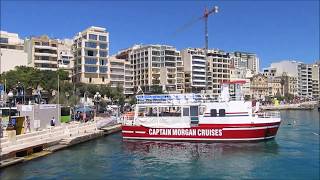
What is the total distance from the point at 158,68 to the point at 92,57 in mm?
43400

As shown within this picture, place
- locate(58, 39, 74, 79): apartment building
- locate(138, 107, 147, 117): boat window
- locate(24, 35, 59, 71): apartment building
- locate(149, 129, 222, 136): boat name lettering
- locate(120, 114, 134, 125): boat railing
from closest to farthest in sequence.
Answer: locate(149, 129, 222, 136): boat name lettering
locate(120, 114, 134, 125): boat railing
locate(138, 107, 147, 117): boat window
locate(24, 35, 59, 71): apartment building
locate(58, 39, 74, 79): apartment building

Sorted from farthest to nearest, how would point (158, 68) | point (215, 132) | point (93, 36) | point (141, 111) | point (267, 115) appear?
point (158, 68) → point (93, 36) → point (141, 111) → point (267, 115) → point (215, 132)

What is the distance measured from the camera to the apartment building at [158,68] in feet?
509

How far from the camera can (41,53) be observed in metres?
114

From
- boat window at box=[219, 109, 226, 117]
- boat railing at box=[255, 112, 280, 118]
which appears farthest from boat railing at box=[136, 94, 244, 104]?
boat railing at box=[255, 112, 280, 118]

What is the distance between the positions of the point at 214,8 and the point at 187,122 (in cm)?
4911

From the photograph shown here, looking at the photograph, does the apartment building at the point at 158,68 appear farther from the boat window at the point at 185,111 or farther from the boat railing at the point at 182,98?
the boat window at the point at 185,111

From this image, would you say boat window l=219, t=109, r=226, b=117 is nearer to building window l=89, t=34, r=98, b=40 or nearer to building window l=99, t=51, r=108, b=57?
building window l=99, t=51, r=108, b=57

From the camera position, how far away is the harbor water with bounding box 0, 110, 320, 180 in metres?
27.7

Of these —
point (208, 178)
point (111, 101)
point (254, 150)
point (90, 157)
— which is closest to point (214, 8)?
point (111, 101)

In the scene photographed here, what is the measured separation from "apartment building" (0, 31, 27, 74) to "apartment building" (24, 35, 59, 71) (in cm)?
258

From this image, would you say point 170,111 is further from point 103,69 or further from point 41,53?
point 41,53

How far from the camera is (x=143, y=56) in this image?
158 m

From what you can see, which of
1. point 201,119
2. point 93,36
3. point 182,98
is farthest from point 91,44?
point 201,119
